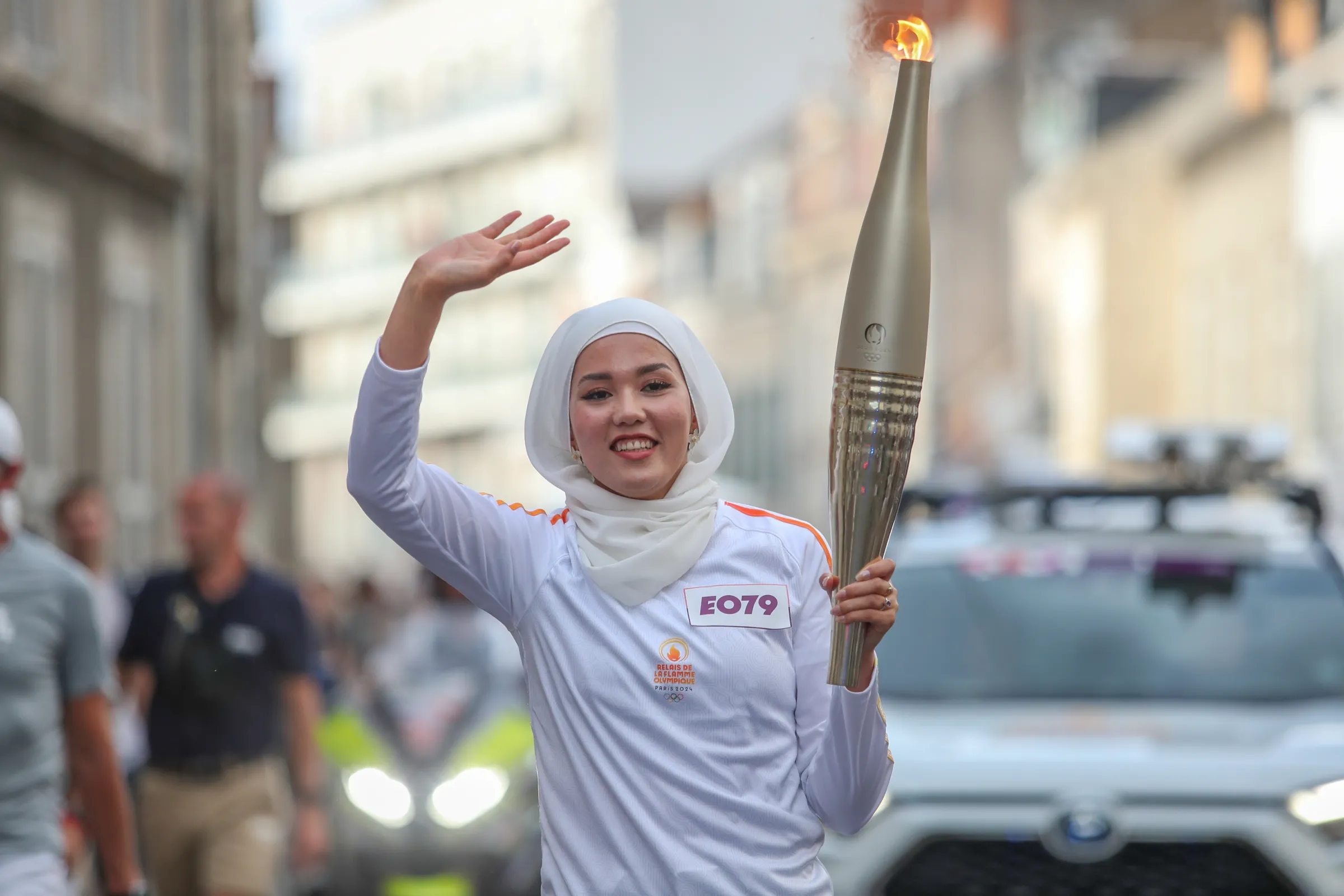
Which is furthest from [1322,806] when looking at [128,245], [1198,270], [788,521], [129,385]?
[1198,270]

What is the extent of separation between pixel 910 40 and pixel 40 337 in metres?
15.2

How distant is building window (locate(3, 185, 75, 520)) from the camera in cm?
1708

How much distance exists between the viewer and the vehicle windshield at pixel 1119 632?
282 inches

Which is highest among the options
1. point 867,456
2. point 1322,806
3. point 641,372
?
point 641,372

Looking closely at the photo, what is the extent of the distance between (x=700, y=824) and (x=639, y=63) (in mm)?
60492

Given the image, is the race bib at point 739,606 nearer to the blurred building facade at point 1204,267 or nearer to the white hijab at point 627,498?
the white hijab at point 627,498

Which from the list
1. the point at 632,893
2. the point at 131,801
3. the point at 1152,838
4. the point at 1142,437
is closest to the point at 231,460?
the point at 131,801

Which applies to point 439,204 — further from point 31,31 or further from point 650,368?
point 650,368

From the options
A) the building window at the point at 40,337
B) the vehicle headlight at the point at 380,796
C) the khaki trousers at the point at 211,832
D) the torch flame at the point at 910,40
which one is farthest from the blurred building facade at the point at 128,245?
the torch flame at the point at 910,40

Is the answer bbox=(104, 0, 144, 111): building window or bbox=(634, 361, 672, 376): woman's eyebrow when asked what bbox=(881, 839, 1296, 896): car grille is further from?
bbox=(104, 0, 144, 111): building window

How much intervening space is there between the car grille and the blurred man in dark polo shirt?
8.50ft

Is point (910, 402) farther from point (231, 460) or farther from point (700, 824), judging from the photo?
point (231, 460)

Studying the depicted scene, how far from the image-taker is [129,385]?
20.8 metres

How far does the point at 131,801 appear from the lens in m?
10.2
